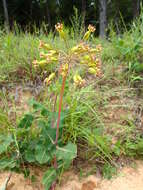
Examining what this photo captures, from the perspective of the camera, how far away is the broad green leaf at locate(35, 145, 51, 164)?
1067 mm

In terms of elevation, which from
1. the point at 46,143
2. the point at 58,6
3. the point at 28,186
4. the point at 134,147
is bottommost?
the point at 28,186

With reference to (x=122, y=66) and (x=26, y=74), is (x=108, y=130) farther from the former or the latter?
(x=26, y=74)

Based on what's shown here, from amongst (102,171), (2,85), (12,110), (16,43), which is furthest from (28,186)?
(16,43)

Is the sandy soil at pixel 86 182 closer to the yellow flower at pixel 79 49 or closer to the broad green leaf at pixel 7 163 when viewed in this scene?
the broad green leaf at pixel 7 163

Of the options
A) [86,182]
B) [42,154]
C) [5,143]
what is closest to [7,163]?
[5,143]

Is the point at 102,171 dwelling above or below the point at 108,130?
below

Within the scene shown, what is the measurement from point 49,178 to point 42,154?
15cm

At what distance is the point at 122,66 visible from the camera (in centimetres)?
206

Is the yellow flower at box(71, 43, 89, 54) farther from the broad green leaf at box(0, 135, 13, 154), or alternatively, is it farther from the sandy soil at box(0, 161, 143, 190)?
the sandy soil at box(0, 161, 143, 190)

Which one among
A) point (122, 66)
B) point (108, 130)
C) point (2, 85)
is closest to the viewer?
point (108, 130)

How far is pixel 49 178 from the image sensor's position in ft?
3.58

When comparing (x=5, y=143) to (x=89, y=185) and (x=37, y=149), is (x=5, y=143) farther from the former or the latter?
(x=89, y=185)

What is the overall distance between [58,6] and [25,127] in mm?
16478

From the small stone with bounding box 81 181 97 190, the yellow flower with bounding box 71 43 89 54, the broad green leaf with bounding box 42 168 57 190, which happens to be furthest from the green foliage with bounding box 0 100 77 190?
the yellow flower with bounding box 71 43 89 54
